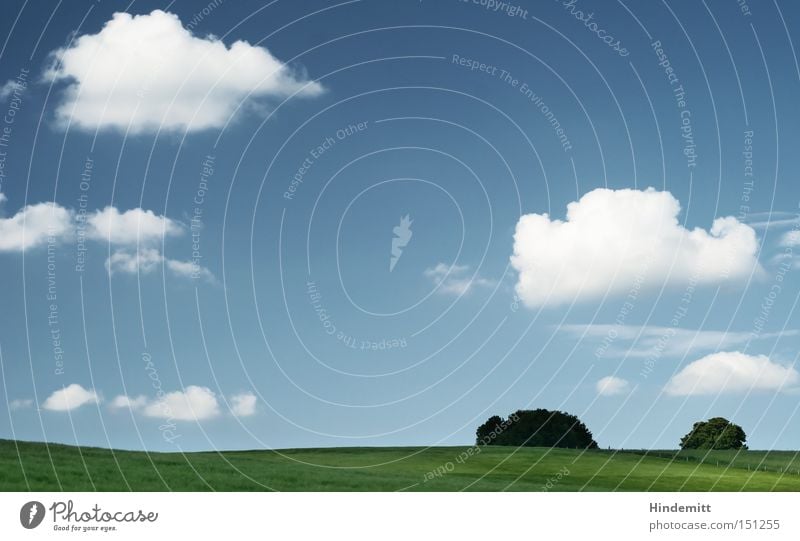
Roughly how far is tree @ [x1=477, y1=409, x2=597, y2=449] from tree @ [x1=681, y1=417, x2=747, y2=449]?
9.78 metres

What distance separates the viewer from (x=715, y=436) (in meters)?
54.9

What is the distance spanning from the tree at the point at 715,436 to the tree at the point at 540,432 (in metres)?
9.78

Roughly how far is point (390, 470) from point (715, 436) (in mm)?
30708

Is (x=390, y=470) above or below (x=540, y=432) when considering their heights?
below

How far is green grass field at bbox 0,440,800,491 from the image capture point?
2602cm

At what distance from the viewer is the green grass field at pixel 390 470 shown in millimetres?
26016
